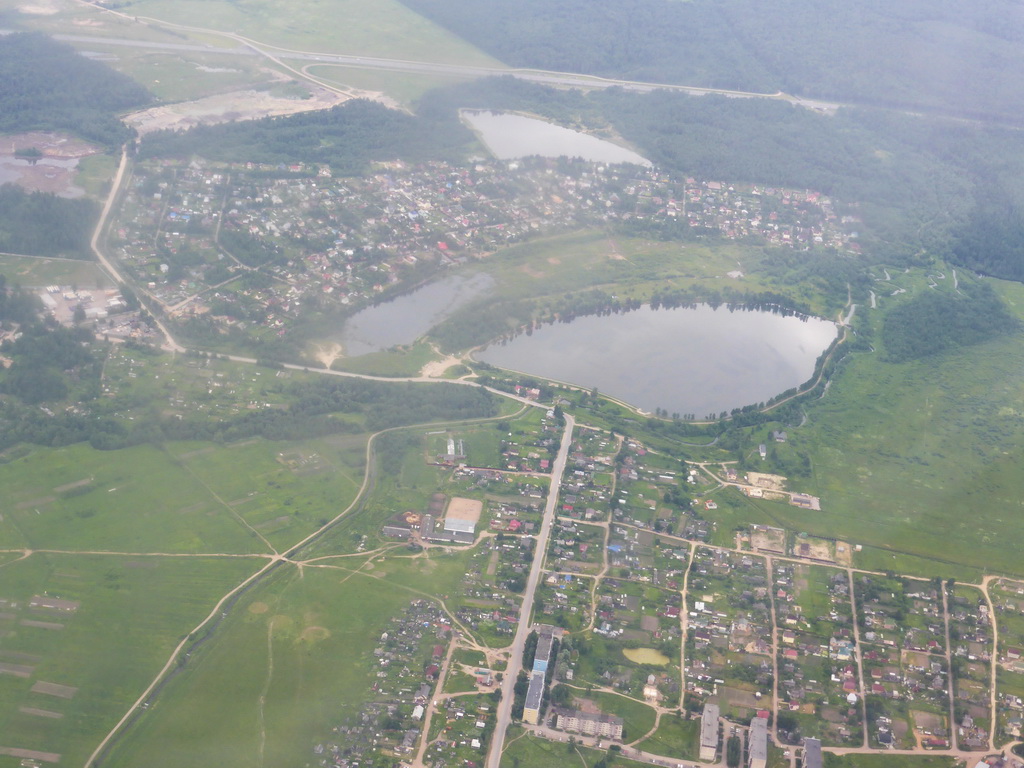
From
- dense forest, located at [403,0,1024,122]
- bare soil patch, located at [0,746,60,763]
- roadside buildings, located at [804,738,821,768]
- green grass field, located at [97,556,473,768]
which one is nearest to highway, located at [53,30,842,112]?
dense forest, located at [403,0,1024,122]

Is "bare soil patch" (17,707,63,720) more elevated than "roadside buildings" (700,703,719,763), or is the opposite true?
"roadside buildings" (700,703,719,763)

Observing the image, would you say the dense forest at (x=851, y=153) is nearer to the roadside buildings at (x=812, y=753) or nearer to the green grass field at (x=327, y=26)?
the green grass field at (x=327, y=26)

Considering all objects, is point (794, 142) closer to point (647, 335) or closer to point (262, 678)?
point (647, 335)

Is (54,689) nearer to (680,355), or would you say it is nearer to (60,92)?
(680,355)

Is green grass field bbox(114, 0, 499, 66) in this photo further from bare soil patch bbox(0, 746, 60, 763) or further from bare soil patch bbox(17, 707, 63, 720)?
bare soil patch bbox(0, 746, 60, 763)

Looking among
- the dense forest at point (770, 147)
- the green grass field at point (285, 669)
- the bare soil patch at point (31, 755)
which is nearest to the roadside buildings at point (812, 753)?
the green grass field at point (285, 669)

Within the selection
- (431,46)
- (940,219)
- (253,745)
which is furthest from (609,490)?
(431,46)
